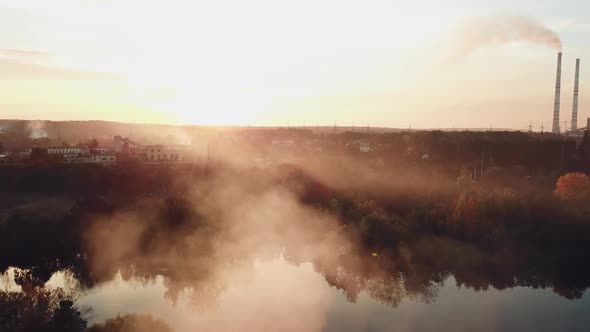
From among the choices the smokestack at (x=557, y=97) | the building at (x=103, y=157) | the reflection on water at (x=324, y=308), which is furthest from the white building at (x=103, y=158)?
the smokestack at (x=557, y=97)

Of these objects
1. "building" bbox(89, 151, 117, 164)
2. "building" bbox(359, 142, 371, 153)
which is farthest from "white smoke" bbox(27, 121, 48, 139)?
"building" bbox(359, 142, 371, 153)

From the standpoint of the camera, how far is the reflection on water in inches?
391

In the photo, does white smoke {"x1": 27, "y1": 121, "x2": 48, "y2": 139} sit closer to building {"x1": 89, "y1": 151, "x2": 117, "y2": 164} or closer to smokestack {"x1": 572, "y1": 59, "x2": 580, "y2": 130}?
building {"x1": 89, "y1": 151, "x2": 117, "y2": 164}

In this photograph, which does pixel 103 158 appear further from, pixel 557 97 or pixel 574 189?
pixel 557 97

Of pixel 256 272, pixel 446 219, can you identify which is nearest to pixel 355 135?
pixel 446 219

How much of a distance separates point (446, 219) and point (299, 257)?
17.3 ft

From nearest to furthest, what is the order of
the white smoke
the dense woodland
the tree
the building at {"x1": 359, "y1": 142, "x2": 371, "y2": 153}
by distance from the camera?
the dense woodland → the tree → the building at {"x1": 359, "y1": 142, "x2": 371, "y2": 153} → the white smoke

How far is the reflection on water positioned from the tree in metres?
5.44

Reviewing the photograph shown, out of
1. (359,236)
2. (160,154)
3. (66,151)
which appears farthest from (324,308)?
(66,151)

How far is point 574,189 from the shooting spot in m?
16.9

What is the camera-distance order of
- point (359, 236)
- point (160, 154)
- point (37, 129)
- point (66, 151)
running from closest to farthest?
point (359, 236), point (160, 154), point (66, 151), point (37, 129)

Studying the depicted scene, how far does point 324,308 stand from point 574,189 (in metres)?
11.3

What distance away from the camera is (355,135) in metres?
46.3

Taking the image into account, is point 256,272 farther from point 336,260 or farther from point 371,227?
point 371,227
